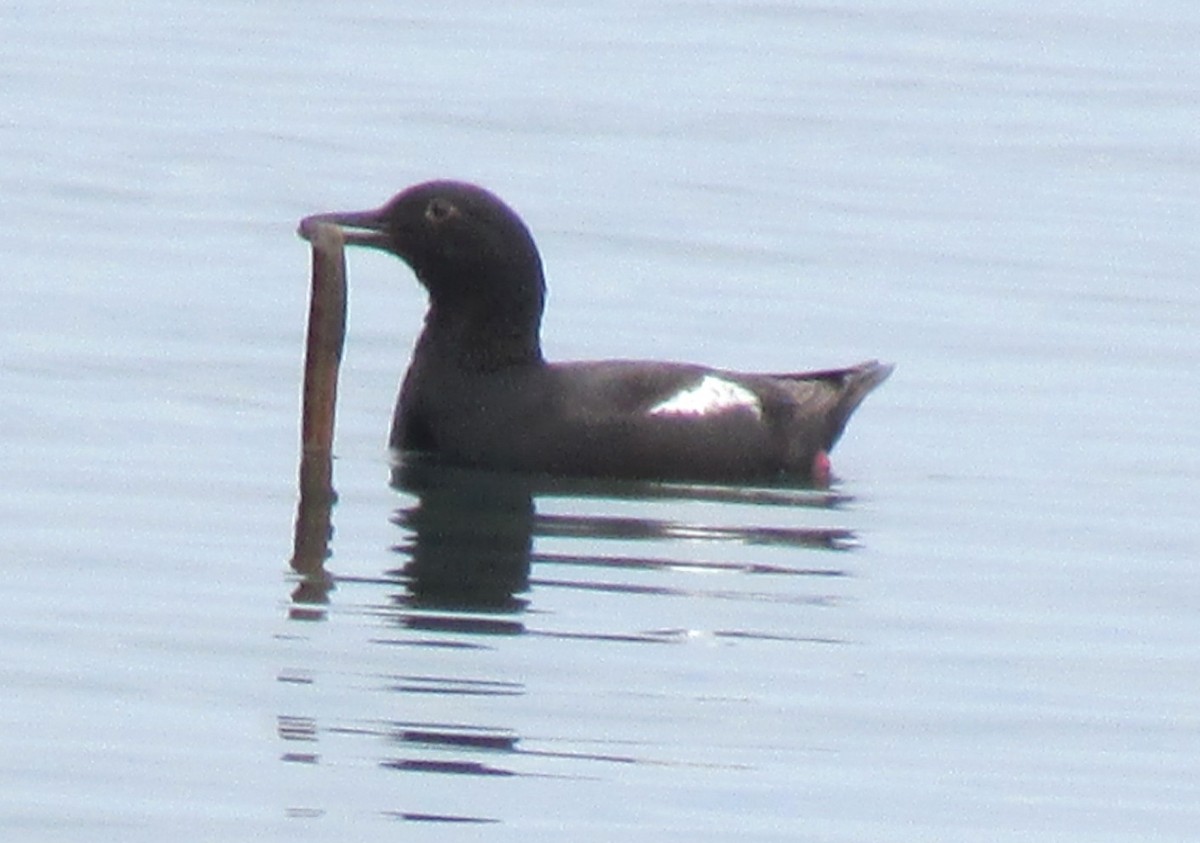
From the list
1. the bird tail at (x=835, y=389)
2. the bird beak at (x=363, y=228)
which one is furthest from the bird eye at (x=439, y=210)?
the bird tail at (x=835, y=389)

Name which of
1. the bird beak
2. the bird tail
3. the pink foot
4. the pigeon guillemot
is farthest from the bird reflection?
the bird tail

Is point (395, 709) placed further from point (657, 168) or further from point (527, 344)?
point (657, 168)

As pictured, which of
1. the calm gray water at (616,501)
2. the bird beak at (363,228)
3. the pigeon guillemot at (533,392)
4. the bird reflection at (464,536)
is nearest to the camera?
the calm gray water at (616,501)

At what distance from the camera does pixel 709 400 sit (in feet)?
46.8

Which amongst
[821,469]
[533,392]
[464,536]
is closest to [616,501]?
[533,392]

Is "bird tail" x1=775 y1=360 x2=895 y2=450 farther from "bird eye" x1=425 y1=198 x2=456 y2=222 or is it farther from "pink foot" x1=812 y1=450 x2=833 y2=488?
"bird eye" x1=425 y1=198 x2=456 y2=222

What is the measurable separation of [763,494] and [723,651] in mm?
2906

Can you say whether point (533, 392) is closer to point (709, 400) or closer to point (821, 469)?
point (709, 400)

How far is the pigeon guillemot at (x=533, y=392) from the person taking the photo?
14.0 metres

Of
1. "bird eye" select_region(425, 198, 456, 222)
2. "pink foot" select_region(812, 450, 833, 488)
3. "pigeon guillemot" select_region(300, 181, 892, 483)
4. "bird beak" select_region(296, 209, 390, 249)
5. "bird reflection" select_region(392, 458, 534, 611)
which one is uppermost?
"bird eye" select_region(425, 198, 456, 222)

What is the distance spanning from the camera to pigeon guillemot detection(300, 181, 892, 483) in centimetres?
1404

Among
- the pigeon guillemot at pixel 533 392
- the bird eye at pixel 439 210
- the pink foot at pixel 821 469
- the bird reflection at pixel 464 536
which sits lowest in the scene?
the bird reflection at pixel 464 536

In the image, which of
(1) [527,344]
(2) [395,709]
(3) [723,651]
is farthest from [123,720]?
(1) [527,344]

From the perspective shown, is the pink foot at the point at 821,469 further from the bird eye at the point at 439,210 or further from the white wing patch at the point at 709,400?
the bird eye at the point at 439,210
